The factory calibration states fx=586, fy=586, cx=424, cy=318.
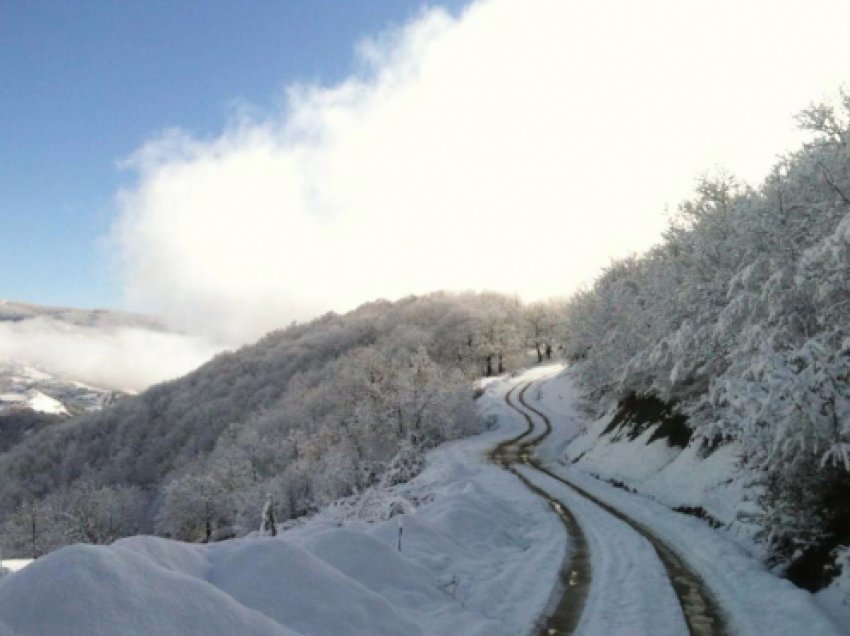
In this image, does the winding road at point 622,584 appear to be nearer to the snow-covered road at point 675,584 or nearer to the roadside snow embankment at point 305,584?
the snow-covered road at point 675,584

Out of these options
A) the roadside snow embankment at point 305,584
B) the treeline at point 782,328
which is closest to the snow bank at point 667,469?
the treeline at point 782,328

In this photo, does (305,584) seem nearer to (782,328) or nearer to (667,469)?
(782,328)

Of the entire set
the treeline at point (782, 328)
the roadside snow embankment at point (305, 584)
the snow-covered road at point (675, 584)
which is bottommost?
the snow-covered road at point (675, 584)

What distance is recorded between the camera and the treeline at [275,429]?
162ft

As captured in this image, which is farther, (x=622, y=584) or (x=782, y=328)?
(x=782, y=328)

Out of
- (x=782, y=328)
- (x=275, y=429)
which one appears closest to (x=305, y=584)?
(x=782, y=328)

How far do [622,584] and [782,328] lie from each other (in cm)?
781

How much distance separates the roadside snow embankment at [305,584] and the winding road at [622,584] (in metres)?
0.51

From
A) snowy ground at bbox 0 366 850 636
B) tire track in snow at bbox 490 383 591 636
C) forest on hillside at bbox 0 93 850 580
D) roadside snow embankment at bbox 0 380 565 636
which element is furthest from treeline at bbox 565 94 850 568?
roadside snow embankment at bbox 0 380 565 636

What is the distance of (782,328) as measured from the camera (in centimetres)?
1505

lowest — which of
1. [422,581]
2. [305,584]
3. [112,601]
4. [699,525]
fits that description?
[699,525]

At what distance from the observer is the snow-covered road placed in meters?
10.0

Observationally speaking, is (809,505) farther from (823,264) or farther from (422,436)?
(422,436)

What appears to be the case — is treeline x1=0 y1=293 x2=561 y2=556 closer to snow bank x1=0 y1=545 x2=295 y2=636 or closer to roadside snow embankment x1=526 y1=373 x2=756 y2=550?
roadside snow embankment x1=526 y1=373 x2=756 y2=550
